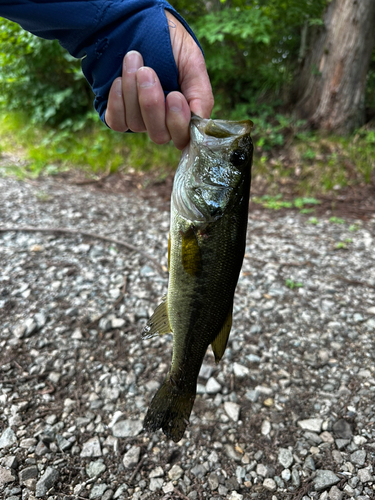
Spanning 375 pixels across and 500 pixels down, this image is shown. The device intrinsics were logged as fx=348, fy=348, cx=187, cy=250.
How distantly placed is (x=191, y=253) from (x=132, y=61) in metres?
1.03

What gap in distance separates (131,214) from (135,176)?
1.74 meters

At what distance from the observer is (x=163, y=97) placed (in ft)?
5.94

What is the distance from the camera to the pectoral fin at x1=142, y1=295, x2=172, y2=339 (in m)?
2.10

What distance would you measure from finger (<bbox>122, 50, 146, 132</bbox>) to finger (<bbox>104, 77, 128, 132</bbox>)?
3cm

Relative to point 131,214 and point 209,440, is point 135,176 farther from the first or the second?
point 209,440

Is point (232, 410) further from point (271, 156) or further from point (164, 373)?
point (271, 156)

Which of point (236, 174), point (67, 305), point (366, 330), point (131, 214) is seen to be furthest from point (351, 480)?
point (131, 214)

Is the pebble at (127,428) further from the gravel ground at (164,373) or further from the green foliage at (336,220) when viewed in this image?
the green foliage at (336,220)

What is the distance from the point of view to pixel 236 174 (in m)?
1.89

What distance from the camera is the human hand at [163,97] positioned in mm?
1787

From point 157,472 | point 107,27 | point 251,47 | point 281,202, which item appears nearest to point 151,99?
point 107,27

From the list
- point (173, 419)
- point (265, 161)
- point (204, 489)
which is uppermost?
point (265, 161)

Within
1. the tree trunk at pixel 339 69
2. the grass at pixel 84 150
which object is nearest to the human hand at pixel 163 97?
the grass at pixel 84 150

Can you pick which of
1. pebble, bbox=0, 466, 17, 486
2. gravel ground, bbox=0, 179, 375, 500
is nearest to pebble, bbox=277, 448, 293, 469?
gravel ground, bbox=0, 179, 375, 500
